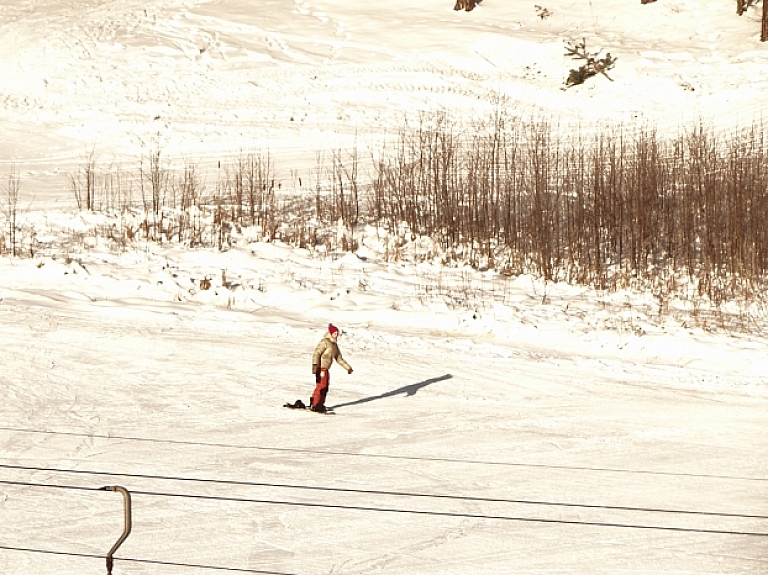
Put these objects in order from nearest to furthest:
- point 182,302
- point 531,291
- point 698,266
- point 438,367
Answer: point 438,367, point 182,302, point 531,291, point 698,266

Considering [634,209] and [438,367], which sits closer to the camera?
[438,367]

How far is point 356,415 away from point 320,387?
658 mm

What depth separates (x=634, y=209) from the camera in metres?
23.4

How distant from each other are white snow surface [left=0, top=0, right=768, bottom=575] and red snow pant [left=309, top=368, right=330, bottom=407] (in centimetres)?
20

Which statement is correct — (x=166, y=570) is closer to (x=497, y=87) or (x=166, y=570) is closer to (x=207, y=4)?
(x=497, y=87)

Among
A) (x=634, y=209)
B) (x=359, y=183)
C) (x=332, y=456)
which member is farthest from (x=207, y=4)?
(x=332, y=456)

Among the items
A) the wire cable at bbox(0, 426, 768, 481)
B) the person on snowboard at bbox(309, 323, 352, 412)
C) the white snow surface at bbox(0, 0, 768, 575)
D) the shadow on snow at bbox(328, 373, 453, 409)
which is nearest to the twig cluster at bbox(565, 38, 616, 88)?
the white snow surface at bbox(0, 0, 768, 575)

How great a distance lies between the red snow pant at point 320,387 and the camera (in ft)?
43.0

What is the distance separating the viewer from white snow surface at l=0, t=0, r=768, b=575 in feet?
31.3

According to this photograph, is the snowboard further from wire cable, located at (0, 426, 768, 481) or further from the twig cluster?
the twig cluster

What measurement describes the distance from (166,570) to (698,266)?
16.0 meters

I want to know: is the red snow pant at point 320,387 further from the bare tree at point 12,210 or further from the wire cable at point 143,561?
the bare tree at point 12,210

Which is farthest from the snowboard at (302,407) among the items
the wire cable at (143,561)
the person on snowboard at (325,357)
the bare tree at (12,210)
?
the bare tree at (12,210)

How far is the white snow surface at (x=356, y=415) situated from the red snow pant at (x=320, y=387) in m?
0.20
